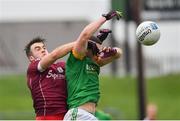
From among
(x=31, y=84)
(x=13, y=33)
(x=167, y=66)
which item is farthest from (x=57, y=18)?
(x=31, y=84)

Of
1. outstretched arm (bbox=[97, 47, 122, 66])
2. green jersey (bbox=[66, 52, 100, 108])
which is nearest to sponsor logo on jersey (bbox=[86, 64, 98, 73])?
green jersey (bbox=[66, 52, 100, 108])

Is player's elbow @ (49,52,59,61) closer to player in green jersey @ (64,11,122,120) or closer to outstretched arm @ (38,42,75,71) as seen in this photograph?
outstretched arm @ (38,42,75,71)

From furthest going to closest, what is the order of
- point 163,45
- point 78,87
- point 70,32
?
1. point 70,32
2. point 163,45
3. point 78,87

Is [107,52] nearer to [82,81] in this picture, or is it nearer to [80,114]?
[82,81]

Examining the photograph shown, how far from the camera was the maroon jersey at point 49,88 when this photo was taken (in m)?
11.4

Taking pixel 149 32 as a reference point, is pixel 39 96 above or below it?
below

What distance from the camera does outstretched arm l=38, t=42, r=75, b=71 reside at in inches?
432

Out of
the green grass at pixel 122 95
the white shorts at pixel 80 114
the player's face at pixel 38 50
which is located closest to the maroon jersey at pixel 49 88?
the player's face at pixel 38 50

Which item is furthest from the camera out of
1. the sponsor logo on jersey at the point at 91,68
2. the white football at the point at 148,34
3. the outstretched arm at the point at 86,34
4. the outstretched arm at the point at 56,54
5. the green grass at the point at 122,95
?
the green grass at the point at 122,95

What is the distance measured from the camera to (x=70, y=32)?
159 feet

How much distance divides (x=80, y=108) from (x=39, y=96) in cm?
71

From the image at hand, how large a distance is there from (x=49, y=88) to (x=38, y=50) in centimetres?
54

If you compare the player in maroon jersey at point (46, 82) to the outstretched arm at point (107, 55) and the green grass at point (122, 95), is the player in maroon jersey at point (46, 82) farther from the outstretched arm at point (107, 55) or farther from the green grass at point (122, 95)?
the green grass at point (122, 95)

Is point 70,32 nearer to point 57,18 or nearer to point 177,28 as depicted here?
point 57,18
